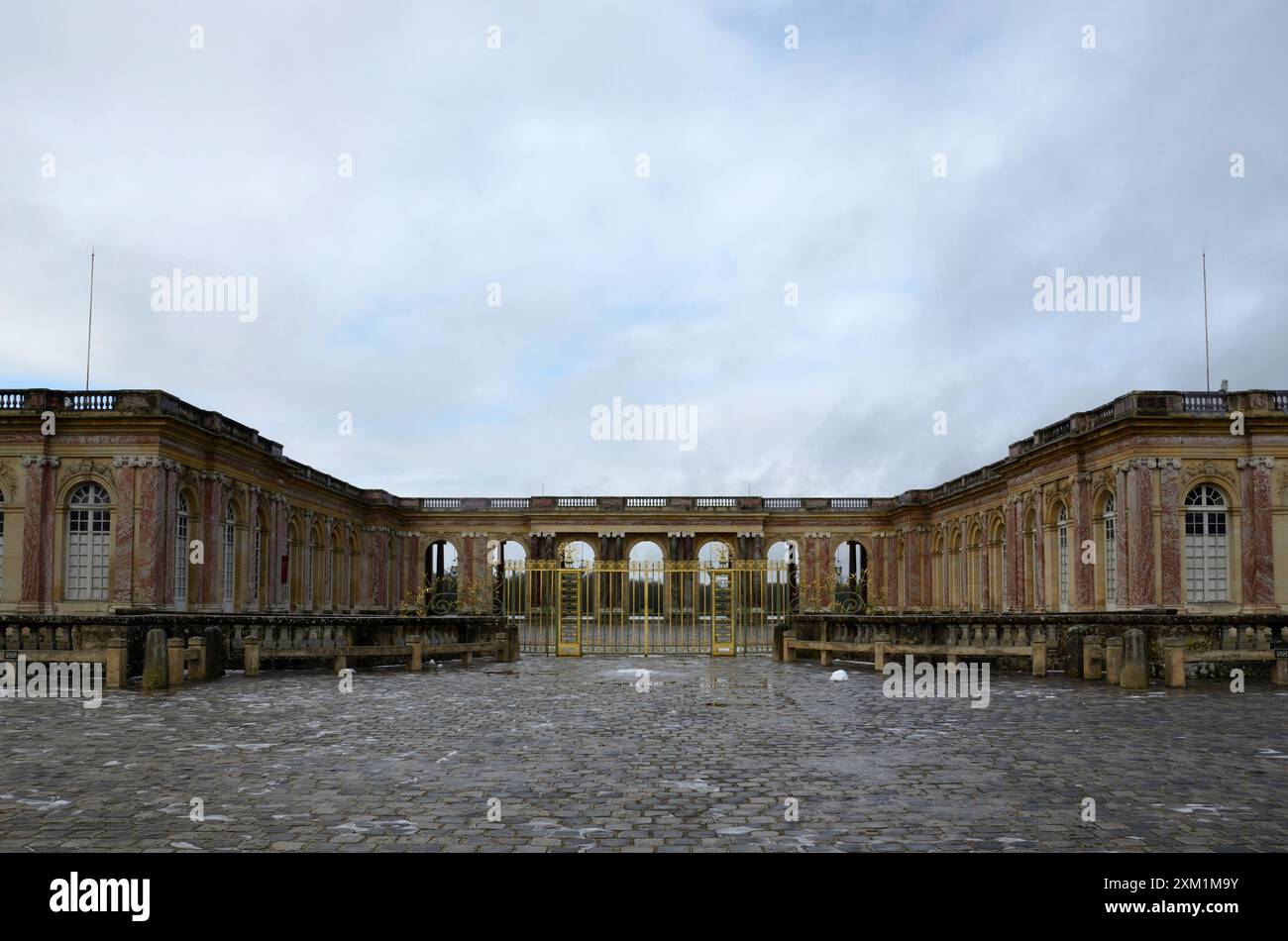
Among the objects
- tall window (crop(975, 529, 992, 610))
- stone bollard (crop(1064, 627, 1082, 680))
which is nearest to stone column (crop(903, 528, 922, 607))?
tall window (crop(975, 529, 992, 610))

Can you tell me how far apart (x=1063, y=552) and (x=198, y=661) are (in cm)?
2665

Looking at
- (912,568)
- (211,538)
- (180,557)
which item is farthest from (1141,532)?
(912,568)

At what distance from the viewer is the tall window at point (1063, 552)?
3338 cm

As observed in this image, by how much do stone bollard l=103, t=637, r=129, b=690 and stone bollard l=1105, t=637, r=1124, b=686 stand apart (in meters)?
16.5

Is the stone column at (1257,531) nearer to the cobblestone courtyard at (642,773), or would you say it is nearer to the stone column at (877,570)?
the cobblestone courtyard at (642,773)

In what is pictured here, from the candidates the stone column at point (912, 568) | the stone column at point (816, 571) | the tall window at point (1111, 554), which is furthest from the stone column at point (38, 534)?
the stone column at point (912, 568)

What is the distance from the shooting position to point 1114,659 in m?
17.8

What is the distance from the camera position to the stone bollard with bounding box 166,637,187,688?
17.2 m

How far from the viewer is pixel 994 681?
18703mm

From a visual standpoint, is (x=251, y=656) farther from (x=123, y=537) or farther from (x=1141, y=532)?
(x=1141, y=532)

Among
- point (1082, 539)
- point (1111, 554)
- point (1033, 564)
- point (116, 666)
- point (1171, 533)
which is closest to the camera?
point (116, 666)

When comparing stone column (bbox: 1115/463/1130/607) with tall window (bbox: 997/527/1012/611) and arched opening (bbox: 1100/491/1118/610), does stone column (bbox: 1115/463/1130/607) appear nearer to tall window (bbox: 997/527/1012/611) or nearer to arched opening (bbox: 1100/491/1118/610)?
arched opening (bbox: 1100/491/1118/610)
